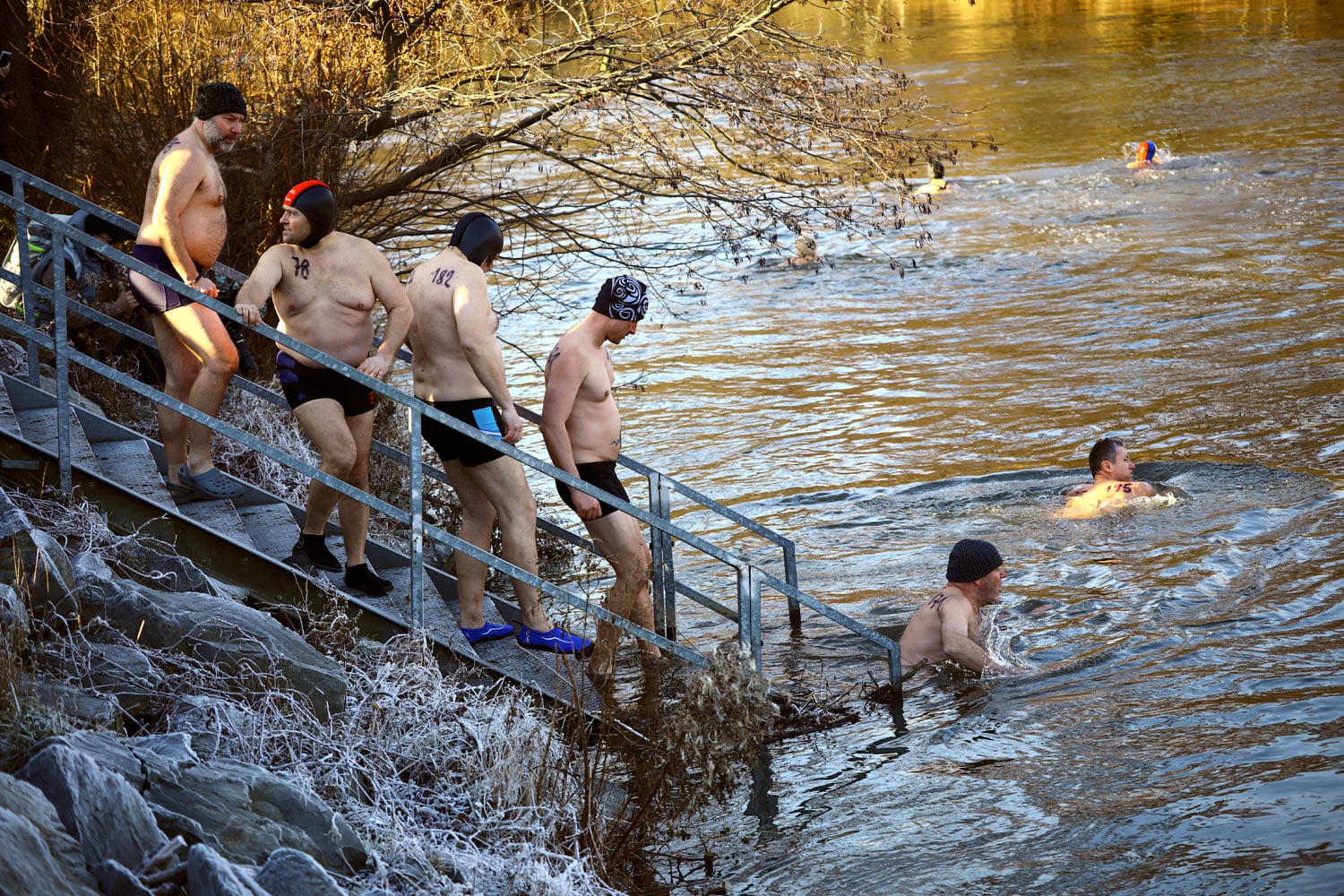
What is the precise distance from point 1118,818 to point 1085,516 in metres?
4.94

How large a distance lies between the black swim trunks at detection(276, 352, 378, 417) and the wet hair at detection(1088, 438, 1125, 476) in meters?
6.36

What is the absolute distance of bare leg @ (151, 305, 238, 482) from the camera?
704 centimetres

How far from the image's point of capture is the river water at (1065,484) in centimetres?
655

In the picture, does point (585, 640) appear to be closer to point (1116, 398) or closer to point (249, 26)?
point (249, 26)

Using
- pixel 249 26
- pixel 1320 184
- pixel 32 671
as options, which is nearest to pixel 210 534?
pixel 32 671

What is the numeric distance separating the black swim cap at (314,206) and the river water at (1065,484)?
337cm

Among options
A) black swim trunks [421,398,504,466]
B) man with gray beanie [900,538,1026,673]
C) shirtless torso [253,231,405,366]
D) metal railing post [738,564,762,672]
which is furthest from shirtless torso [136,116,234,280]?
man with gray beanie [900,538,1026,673]

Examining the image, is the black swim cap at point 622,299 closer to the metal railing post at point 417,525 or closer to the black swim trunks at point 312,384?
the black swim trunks at point 312,384

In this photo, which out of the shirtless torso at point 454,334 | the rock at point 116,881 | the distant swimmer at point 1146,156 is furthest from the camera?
the distant swimmer at point 1146,156

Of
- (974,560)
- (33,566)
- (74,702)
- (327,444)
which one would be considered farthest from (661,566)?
(74,702)

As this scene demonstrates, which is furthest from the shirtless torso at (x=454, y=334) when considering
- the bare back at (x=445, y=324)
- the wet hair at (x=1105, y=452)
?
the wet hair at (x=1105, y=452)

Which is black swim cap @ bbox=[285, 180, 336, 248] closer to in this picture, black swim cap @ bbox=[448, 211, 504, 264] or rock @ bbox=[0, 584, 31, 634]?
black swim cap @ bbox=[448, 211, 504, 264]

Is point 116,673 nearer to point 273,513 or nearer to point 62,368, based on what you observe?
point 62,368

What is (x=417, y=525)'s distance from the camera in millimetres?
6145
